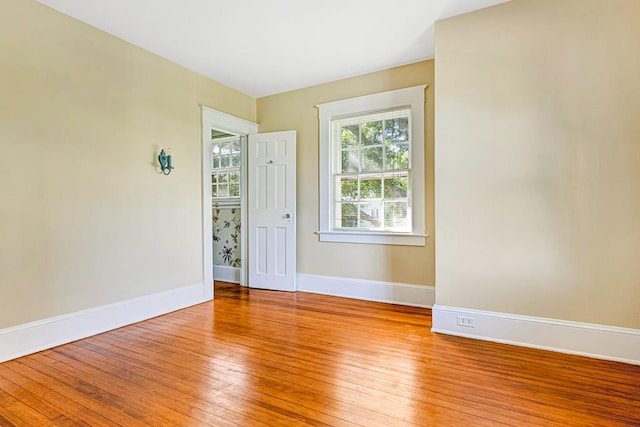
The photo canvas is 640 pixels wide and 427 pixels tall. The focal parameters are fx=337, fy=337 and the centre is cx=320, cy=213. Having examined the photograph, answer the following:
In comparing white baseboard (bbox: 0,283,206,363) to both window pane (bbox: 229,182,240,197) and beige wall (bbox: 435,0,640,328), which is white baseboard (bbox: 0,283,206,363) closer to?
window pane (bbox: 229,182,240,197)

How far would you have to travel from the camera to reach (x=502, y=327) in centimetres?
262

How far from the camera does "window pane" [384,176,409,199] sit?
3725mm

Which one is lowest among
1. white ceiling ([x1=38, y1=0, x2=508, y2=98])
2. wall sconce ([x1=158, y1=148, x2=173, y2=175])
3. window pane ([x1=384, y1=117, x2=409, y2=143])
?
wall sconce ([x1=158, y1=148, x2=173, y2=175])

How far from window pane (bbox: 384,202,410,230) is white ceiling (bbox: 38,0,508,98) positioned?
154 centimetres

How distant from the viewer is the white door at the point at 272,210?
4305 millimetres

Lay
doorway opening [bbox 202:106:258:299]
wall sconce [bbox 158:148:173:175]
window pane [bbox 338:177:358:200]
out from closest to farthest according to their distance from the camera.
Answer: wall sconce [bbox 158:148:173:175] → window pane [bbox 338:177:358:200] → doorway opening [bbox 202:106:258:299]

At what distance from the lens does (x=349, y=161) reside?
4.09 m

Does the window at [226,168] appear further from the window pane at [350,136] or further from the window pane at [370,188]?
the window pane at [370,188]

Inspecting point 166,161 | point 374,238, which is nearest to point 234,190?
point 166,161

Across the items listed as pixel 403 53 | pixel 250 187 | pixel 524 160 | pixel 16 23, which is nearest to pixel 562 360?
pixel 524 160

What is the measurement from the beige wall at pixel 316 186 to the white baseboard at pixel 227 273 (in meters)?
1.13

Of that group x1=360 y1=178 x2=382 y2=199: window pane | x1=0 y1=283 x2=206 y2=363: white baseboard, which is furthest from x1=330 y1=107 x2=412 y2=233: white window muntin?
x1=0 y1=283 x2=206 y2=363: white baseboard

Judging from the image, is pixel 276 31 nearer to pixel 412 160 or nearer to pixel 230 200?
pixel 412 160

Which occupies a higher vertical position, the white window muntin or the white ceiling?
the white ceiling
